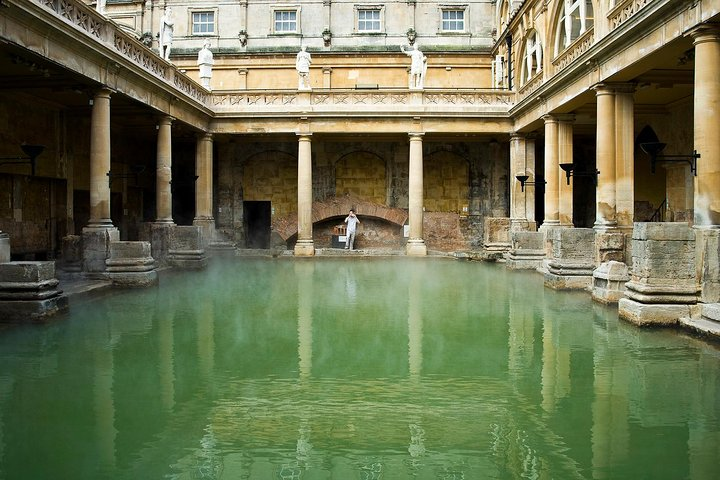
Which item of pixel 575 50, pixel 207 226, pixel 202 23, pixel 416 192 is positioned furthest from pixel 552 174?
pixel 202 23

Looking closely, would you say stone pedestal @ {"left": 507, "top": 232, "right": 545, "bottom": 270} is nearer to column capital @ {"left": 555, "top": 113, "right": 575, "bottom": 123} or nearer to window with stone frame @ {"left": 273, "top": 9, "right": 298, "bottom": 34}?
column capital @ {"left": 555, "top": 113, "right": 575, "bottom": 123}

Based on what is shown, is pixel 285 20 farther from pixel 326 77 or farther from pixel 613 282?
pixel 613 282

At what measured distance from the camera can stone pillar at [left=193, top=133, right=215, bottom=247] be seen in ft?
83.0

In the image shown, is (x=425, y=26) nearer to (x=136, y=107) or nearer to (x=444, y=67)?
(x=444, y=67)

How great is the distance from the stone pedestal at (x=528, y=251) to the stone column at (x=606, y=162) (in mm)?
5110

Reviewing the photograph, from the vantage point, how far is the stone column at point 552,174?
20266 millimetres

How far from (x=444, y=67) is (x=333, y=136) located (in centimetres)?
798

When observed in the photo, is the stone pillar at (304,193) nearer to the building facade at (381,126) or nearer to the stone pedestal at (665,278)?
the building facade at (381,126)

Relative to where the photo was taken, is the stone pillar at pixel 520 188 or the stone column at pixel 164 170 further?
the stone pillar at pixel 520 188

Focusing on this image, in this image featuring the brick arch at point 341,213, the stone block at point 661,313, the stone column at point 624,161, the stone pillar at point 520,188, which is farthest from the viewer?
the brick arch at point 341,213

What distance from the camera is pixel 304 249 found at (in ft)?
84.5

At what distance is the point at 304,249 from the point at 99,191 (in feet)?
35.2

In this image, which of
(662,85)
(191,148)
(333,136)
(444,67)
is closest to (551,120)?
(662,85)

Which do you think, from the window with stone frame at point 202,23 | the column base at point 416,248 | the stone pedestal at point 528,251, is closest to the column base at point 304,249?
the column base at point 416,248
